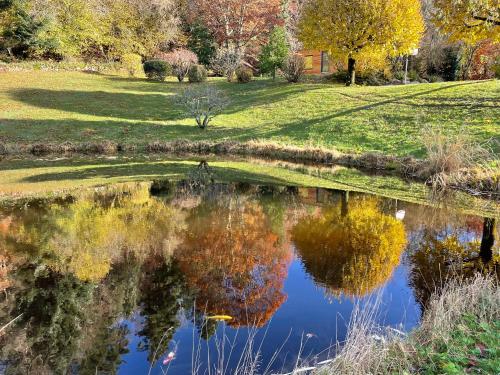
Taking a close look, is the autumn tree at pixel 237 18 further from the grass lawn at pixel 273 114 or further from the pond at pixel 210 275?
the pond at pixel 210 275

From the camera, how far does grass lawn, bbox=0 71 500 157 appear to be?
1892cm

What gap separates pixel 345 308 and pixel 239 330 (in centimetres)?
165

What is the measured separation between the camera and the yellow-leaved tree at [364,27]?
24188mm

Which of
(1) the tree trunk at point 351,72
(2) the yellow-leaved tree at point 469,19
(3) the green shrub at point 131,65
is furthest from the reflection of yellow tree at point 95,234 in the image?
(3) the green shrub at point 131,65

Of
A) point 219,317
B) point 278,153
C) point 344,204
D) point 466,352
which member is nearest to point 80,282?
point 219,317

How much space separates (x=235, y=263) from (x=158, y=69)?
98.1 feet

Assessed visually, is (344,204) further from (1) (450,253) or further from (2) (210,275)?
(2) (210,275)

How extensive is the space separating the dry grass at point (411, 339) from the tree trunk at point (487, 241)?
255 cm

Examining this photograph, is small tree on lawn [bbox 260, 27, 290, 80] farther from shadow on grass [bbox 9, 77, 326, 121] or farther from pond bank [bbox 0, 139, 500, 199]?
pond bank [bbox 0, 139, 500, 199]

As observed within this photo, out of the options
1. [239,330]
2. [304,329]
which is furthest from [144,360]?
[304,329]

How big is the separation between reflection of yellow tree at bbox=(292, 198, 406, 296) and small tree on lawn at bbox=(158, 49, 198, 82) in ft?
89.3

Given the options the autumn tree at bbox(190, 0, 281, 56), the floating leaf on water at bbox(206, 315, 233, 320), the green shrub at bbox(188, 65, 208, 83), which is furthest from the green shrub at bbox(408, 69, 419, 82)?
the floating leaf on water at bbox(206, 315, 233, 320)

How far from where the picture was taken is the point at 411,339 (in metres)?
4.57

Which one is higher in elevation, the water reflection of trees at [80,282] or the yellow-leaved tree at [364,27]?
the yellow-leaved tree at [364,27]
